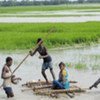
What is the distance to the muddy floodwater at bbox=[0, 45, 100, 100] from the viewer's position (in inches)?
389

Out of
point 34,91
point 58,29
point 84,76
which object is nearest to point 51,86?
point 34,91

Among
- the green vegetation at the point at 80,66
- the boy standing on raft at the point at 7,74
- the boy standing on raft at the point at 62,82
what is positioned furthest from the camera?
the green vegetation at the point at 80,66

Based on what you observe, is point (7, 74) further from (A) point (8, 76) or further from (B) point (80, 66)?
(B) point (80, 66)

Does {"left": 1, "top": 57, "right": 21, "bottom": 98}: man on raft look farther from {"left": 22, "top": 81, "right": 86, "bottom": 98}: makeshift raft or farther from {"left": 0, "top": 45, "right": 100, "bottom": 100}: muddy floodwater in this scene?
{"left": 22, "top": 81, "right": 86, "bottom": 98}: makeshift raft

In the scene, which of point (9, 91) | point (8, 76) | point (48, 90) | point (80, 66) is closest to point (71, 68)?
point (80, 66)

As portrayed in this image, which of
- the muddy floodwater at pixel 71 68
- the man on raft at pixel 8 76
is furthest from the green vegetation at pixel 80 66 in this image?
the man on raft at pixel 8 76

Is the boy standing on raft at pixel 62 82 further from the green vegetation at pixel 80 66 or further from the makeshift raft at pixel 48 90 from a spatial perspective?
the green vegetation at pixel 80 66

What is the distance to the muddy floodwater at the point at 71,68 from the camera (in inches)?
389

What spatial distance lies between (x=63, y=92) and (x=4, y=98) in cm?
149

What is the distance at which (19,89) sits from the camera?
1065 cm

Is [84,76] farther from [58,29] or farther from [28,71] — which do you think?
[58,29]

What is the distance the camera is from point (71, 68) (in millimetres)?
13945

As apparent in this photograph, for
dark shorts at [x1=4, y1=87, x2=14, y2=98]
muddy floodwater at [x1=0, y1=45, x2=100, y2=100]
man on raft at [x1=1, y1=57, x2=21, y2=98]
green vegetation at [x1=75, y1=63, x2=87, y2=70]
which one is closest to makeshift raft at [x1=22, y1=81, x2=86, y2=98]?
muddy floodwater at [x1=0, y1=45, x2=100, y2=100]

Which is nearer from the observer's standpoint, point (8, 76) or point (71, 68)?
point (8, 76)
